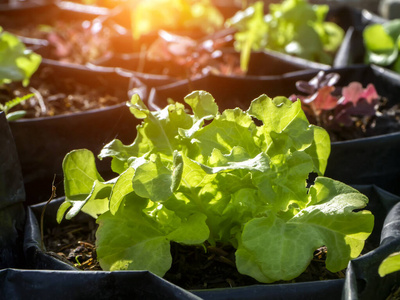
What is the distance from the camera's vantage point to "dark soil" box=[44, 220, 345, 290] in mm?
1082

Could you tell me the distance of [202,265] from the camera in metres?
1.13

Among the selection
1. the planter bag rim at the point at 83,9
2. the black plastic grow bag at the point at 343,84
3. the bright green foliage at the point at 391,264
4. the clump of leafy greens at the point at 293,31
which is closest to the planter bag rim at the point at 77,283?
the bright green foliage at the point at 391,264

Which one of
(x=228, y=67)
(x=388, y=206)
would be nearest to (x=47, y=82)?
(x=228, y=67)

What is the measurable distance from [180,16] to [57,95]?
55.9 inches

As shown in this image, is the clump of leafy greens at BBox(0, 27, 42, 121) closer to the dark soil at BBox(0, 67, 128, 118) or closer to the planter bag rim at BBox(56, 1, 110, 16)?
the dark soil at BBox(0, 67, 128, 118)

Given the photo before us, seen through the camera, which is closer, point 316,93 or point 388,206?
point 388,206

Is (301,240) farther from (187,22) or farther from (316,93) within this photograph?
(187,22)

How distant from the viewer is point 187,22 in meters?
3.28

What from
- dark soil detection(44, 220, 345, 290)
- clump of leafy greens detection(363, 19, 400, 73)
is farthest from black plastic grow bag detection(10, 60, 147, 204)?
clump of leafy greens detection(363, 19, 400, 73)

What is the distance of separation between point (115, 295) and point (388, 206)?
0.68 m

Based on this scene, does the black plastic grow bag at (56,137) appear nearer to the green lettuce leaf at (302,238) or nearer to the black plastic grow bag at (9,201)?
the black plastic grow bag at (9,201)

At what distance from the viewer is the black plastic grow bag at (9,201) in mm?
1206

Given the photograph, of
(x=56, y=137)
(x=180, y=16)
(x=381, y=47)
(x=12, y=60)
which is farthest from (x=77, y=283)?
(x=180, y=16)

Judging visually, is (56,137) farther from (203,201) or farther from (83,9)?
(83,9)
